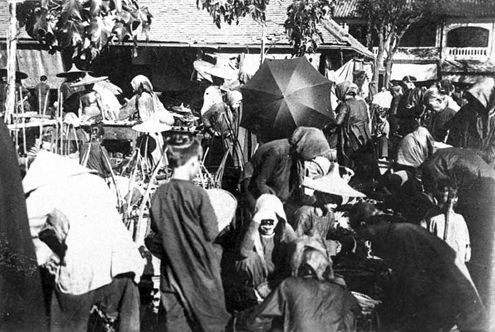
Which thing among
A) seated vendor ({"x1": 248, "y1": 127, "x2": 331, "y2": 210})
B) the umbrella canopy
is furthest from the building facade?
seated vendor ({"x1": 248, "y1": 127, "x2": 331, "y2": 210})

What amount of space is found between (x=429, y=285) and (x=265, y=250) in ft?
4.37

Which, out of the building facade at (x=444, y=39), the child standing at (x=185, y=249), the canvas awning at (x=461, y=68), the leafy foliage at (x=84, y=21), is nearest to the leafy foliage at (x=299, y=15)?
the leafy foliage at (x=84, y=21)

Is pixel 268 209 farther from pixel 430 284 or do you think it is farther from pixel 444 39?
pixel 444 39

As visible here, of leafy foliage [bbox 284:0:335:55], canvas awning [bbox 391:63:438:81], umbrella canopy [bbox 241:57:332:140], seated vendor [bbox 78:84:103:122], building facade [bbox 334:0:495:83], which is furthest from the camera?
building facade [bbox 334:0:495:83]

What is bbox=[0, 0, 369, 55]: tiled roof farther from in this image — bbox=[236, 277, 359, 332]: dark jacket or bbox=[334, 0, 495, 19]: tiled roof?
bbox=[334, 0, 495, 19]: tiled roof

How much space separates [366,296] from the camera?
5.16 metres

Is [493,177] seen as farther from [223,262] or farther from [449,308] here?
[223,262]

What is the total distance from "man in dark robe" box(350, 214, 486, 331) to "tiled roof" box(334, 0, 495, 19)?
36027 millimetres

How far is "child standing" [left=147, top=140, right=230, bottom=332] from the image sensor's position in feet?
14.6

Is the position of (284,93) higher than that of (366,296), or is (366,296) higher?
(284,93)

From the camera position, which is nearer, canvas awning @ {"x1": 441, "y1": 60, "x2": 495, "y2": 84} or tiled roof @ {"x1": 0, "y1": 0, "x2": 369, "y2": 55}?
tiled roof @ {"x1": 0, "y1": 0, "x2": 369, "y2": 55}

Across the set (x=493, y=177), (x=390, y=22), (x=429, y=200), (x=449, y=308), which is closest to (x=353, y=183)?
(x=429, y=200)

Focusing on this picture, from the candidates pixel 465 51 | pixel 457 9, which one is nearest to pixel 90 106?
pixel 465 51

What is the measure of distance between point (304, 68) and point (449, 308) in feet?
13.1
